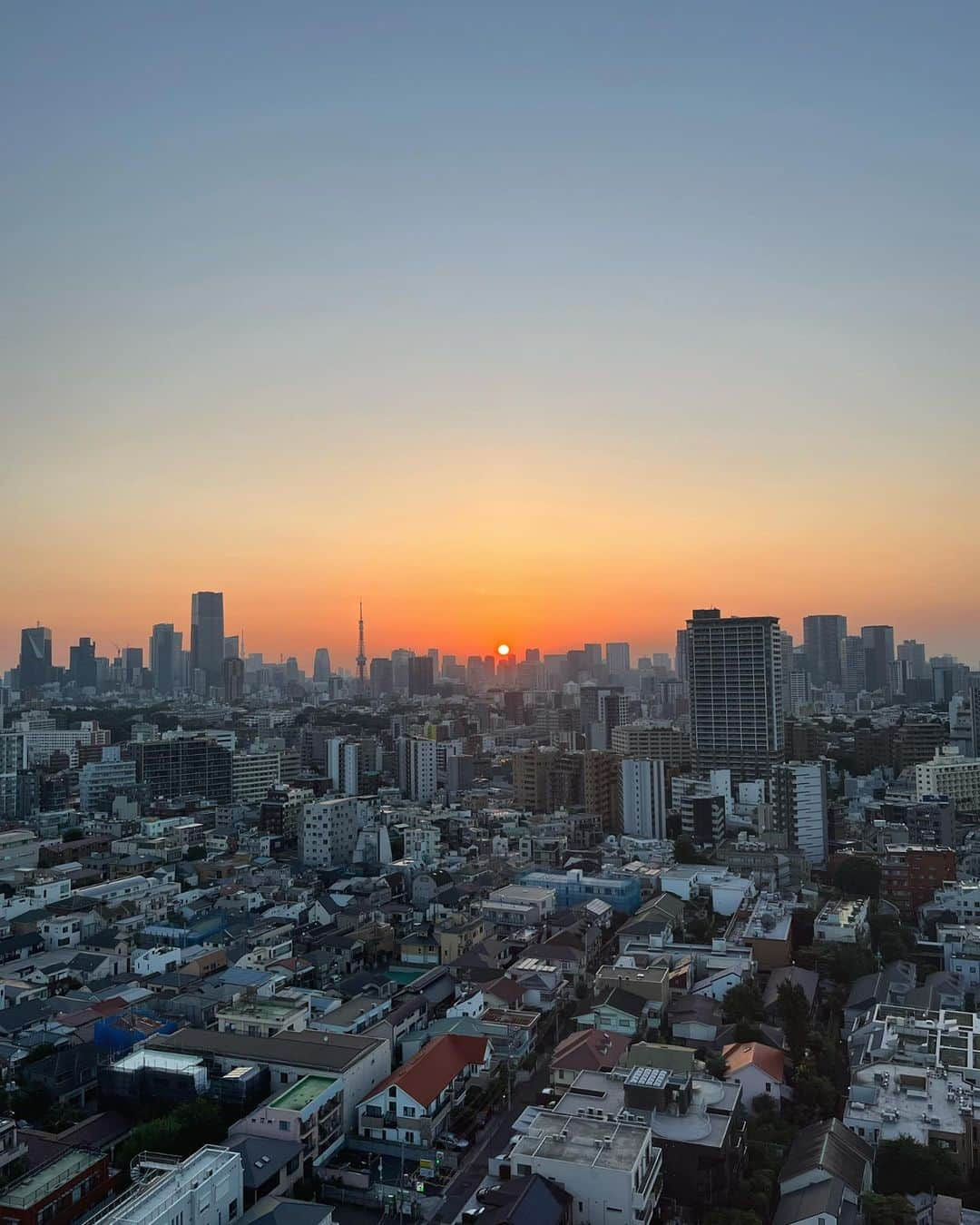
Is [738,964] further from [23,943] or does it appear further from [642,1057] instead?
[23,943]

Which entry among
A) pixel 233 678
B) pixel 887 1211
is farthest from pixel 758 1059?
pixel 233 678

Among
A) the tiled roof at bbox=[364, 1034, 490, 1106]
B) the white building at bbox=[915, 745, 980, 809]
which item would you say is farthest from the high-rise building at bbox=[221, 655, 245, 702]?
the tiled roof at bbox=[364, 1034, 490, 1106]

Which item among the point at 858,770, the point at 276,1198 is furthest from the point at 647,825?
the point at 276,1198

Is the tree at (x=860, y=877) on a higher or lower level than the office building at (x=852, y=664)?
lower

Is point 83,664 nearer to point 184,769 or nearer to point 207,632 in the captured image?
point 207,632

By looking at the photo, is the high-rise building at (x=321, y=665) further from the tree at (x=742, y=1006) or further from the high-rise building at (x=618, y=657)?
the tree at (x=742, y=1006)

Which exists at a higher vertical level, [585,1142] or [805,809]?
[805,809]

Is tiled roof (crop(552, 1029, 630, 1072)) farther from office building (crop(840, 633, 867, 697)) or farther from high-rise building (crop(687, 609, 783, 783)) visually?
office building (crop(840, 633, 867, 697))

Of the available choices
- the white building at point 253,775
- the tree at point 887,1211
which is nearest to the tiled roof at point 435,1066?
the tree at point 887,1211
